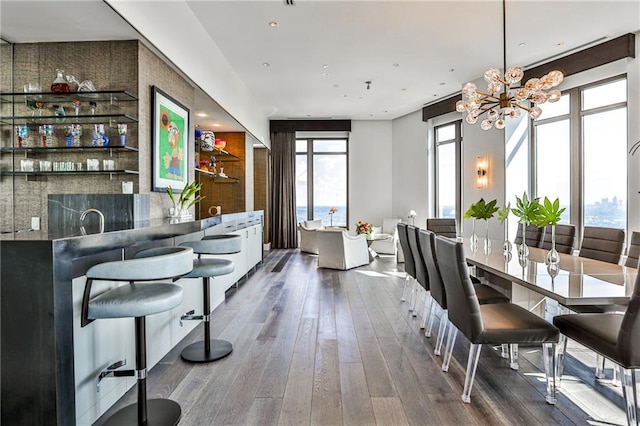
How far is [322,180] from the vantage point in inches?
391

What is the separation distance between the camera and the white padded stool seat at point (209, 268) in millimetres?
2627

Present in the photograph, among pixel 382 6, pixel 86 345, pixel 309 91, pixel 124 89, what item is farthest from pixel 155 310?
pixel 309 91

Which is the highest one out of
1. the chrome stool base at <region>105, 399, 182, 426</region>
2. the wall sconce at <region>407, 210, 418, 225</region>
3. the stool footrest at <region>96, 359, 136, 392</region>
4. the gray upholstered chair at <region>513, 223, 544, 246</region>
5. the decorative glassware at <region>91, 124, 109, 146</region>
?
the decorative glassware at <region>91, 124, 109, 146</region>

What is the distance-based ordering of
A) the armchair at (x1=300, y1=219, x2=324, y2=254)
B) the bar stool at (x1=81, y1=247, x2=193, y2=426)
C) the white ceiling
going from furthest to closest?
the armchair at (x1=300, y1=219, x2=324, y2=254)
the white ceiling
the bar stool at (x1=81, y1=247, x2=193, y2=426)

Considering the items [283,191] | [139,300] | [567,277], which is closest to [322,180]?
[283,191]

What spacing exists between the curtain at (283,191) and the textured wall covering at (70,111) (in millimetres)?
6329

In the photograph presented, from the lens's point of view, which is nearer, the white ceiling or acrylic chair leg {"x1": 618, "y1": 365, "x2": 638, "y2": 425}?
acrylic chair leg {"x1": 618, "y1": 365, "x2": 638, "y2": 425}

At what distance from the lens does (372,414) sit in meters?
2.02

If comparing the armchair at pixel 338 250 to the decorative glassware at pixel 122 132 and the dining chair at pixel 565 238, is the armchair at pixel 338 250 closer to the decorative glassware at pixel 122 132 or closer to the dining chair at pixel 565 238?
the dining chair at pixel 565 238

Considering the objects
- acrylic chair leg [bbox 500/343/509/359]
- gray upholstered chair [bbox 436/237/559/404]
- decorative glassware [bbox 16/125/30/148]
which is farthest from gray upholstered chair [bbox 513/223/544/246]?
decorative glassware [bbox 16/125/30/148]

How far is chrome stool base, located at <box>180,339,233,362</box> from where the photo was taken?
270 cm

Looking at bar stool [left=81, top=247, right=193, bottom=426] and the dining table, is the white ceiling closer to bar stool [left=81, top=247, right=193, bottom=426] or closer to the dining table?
bar stool [left=81, top=247, right=193, bottom=426]

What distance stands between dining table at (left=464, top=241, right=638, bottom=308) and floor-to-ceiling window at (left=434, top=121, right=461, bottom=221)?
498 cm

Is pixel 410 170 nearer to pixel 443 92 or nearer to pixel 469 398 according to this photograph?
pixel 443 92
